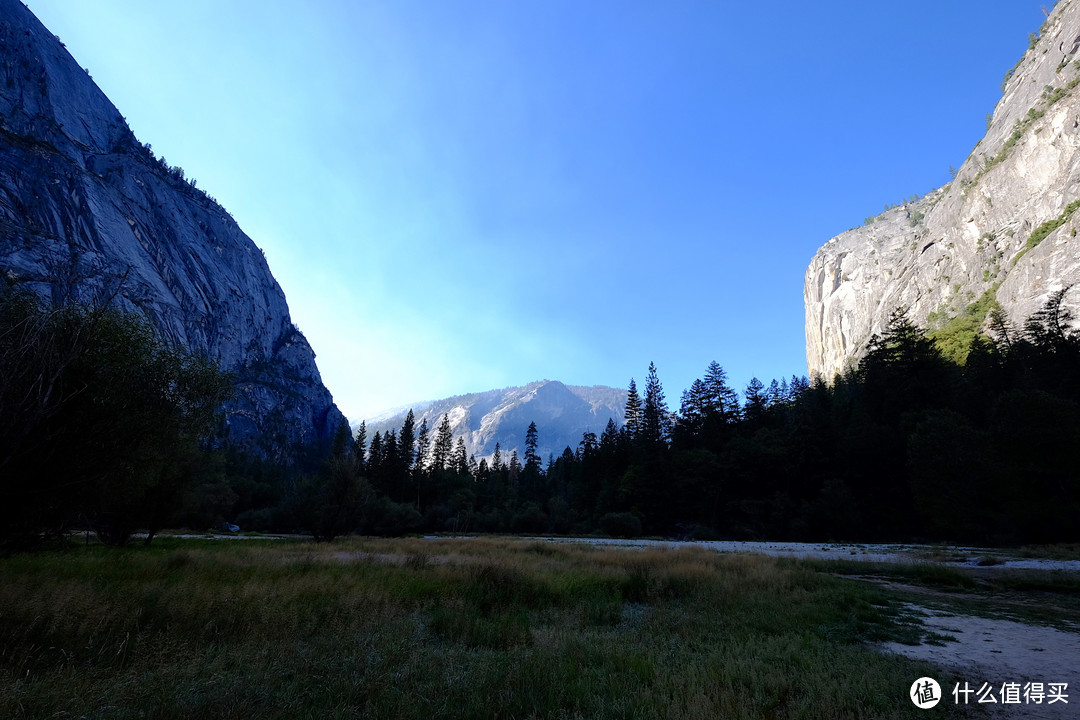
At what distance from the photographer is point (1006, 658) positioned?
675cm

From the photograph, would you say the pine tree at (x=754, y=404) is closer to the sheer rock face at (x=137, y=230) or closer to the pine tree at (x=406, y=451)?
the pine tree at (x=406, y=451)

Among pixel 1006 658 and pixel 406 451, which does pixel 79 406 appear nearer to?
pixel 1006 658

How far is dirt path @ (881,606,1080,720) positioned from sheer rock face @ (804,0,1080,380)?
7968cm

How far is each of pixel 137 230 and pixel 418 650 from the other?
168 meters

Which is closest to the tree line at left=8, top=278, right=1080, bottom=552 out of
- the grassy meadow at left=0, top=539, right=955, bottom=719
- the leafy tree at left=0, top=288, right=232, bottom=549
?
the leafy tree at left=0, top=288, right=232, bottom=549

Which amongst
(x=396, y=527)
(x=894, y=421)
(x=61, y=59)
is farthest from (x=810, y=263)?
(x=61, y=59)

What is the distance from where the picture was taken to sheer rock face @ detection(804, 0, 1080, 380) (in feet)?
230

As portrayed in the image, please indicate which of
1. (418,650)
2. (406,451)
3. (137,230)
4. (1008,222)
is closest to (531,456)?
(406,451)

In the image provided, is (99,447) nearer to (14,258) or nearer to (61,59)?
(14,258)

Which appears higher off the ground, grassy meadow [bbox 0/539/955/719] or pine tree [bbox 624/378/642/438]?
pine tree [bbox 624/378/642/438]

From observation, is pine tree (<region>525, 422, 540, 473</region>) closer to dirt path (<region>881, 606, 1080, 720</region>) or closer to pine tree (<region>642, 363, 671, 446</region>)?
pine tree (<region>642, 363, 671, 446</region>)

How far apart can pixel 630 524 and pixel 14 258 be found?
113 metres

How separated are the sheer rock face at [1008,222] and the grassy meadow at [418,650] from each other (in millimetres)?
84221

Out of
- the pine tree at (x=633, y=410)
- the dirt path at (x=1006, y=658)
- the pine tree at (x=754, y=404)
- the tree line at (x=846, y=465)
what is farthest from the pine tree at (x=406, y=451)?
the dirt path at (x=1006, y=658)
